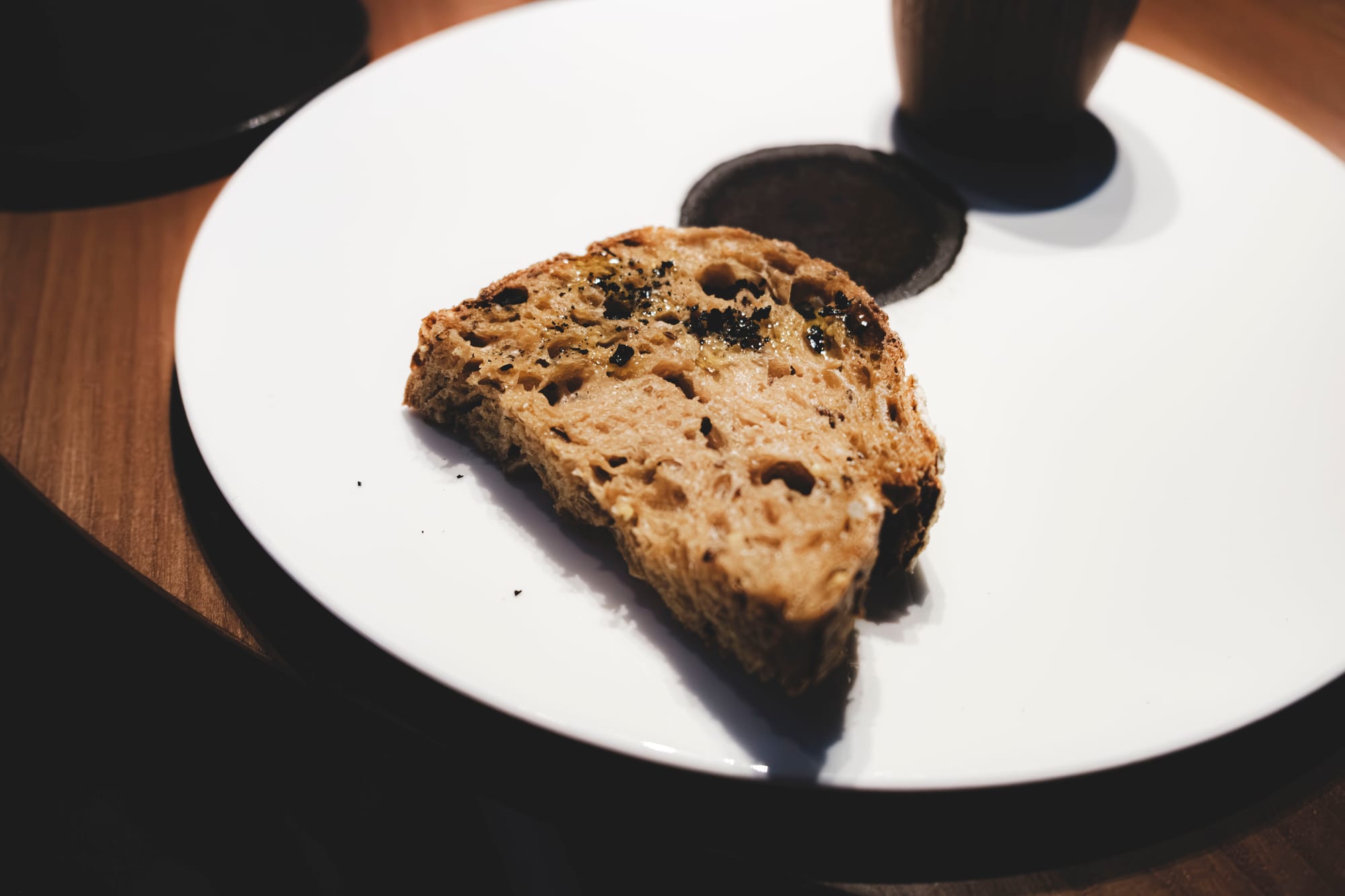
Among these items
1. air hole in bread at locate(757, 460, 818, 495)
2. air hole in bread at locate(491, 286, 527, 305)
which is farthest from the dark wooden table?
air hole in bread at locate(491, 286, 527, 305)

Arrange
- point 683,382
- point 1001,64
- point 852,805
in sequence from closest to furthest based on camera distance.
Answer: point 852,805 < point 683,382 < point 1001,64

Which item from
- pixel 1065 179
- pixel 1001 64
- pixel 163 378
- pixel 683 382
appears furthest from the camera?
pixel 1065 179

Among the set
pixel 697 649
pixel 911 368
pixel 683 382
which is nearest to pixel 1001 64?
pixel 911 368

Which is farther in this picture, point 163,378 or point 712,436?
point 163,378

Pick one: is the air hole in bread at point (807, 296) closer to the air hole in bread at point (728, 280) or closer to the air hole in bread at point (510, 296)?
the air hole in bread at point (728, 280)

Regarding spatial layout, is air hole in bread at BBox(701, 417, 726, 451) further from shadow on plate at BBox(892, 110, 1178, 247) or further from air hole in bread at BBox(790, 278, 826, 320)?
shadow on plate at BBox(892, 110, 1178, 247)

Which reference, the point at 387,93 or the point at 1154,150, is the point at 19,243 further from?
the point at 1154,150

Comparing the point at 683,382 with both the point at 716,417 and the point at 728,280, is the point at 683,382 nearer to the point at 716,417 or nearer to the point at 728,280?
the point at 716,417

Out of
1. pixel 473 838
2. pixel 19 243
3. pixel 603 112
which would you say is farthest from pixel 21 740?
pixel 603 112
